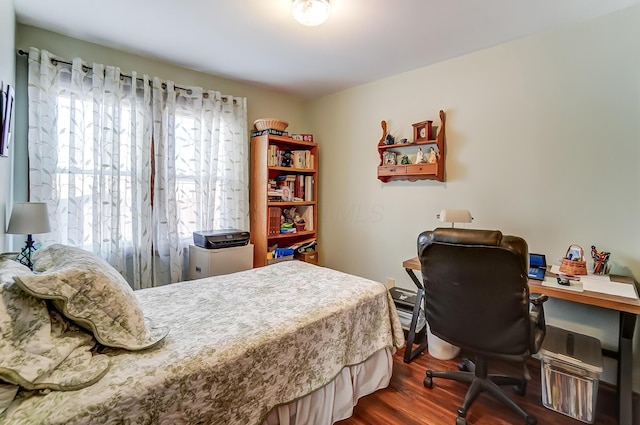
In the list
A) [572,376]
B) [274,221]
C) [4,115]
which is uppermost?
[4,115]

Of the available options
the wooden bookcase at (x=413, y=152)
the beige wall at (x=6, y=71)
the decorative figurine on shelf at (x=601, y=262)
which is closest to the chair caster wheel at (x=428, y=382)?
the decorative figurine on shelf at (x=601, y=262)

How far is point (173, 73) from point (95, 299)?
2.42m

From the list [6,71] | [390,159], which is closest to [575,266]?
[390,159]

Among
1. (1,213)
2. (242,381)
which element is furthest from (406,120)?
(1,213)

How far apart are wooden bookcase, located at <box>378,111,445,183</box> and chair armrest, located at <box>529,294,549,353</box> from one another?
1288mm

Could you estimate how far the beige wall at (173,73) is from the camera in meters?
2.18

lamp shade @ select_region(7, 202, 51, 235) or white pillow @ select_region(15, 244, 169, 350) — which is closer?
white pillow @ select_region(15, 244, 169, 350)

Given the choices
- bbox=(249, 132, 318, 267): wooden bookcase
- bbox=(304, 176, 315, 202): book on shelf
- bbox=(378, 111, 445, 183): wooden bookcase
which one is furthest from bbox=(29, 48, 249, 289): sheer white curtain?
bbox=(378, 111, 445, 183): wooden bookcase

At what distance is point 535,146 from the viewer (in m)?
2.19

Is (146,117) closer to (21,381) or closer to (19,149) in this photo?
(19,149)

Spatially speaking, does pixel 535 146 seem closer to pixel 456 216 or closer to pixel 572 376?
pixel 456 216

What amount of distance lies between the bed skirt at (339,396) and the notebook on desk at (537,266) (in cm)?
101

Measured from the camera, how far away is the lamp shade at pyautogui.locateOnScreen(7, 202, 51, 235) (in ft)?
5.50

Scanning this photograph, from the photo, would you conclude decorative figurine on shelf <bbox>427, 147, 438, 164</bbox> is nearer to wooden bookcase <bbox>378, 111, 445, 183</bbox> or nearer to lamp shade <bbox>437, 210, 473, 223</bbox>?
wooden bookcase <bbox>378, 111, 445, 183</bbox>
